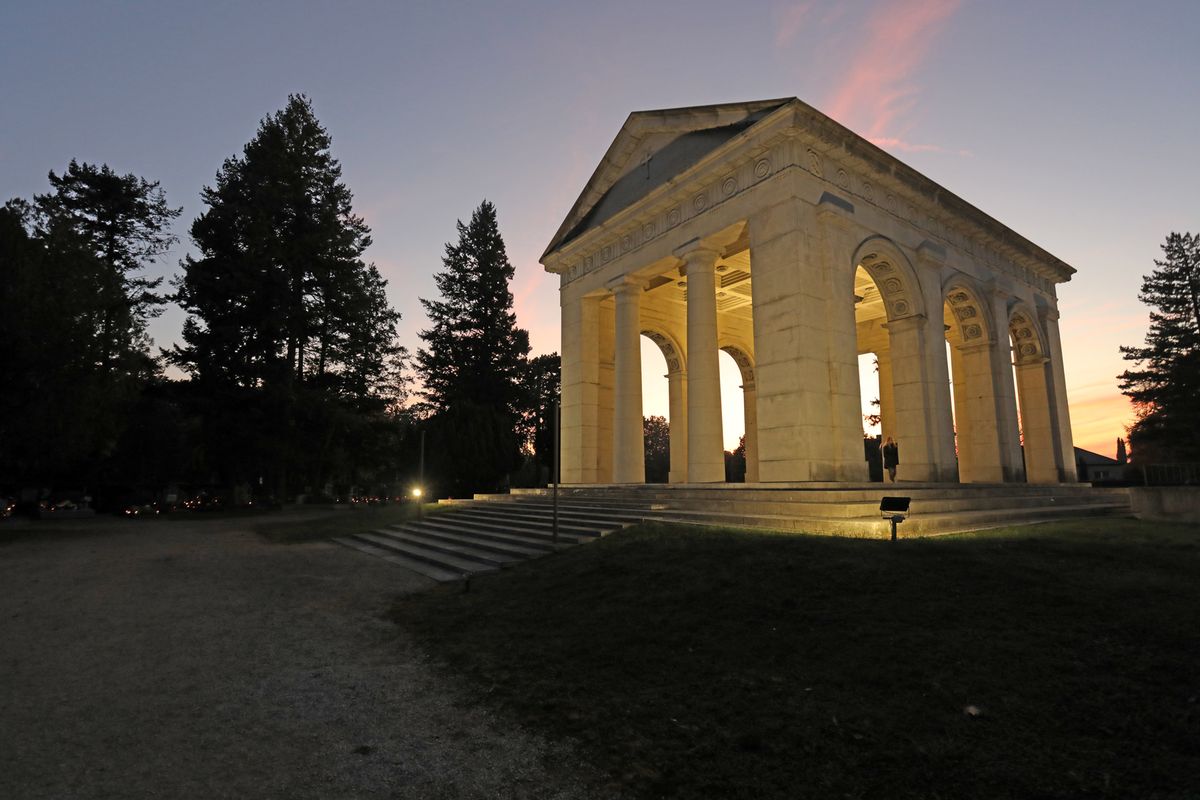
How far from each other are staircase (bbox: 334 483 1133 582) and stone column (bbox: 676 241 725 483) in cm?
142

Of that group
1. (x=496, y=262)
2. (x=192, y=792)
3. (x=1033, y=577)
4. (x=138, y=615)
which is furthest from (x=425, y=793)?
(x=496, y=262)

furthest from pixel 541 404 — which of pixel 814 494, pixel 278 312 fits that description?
pixel 814 494

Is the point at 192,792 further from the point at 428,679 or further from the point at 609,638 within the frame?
the point at 609,638

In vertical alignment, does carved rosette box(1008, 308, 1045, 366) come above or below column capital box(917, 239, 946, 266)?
below

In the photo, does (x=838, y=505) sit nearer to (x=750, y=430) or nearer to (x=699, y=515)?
(x=699, y=515)

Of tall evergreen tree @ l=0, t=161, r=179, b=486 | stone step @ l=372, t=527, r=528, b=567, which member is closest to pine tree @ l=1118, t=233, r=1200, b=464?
stone step @ l=372, t=527, r=528, b=567

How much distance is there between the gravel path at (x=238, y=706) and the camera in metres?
3.88

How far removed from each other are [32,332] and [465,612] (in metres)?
21.8

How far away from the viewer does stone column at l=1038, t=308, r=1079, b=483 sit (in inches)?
988

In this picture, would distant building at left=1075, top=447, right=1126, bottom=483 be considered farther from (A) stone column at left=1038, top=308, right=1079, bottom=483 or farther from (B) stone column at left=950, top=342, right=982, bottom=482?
(B) stone column at left=950, top=342, right=982, bottom=482

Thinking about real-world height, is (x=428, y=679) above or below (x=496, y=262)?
below

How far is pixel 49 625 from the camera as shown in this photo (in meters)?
8.16

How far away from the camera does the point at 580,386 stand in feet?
78.5

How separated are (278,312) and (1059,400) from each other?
129 ft
